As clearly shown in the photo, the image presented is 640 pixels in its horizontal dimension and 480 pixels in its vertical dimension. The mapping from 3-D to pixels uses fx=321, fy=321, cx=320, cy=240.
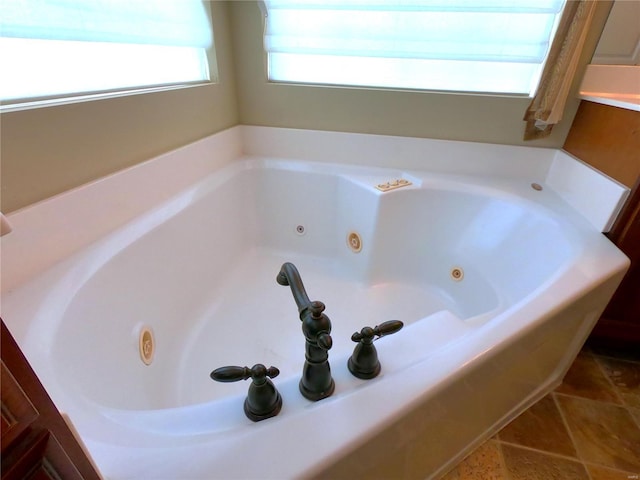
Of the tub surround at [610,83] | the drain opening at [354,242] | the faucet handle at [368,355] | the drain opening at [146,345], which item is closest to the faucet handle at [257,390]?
the faucet handle at [368,355]

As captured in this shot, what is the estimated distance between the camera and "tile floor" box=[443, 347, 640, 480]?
0.90 metres

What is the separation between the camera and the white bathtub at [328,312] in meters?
0.51

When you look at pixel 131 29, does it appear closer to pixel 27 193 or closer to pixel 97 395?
pixel 27 193

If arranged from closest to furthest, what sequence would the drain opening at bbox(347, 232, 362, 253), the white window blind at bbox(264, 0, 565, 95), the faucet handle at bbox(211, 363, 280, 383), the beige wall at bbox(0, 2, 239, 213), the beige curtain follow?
the faucet handle at bbox(211, 363, 280, 383), the beige wall at bbox(0, 2, 239, 213), the beige curtain, the white window blind at bbox(264, 0, 565, 95), the drain opening at bbox(347, 232, 362, 253)

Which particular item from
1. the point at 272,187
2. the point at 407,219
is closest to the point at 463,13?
the point at 407,219

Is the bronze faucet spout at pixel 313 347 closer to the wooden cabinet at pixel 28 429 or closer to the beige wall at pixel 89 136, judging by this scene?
the wooden cabinet at pixel 28 429

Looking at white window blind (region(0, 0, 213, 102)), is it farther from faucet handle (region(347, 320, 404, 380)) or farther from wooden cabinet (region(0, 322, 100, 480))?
faucet handle (region(347, 320, 404, 380))

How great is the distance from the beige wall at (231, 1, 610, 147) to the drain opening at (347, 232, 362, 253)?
49cm

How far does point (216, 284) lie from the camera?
136cm

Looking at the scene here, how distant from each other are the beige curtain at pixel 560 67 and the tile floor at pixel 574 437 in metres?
0.96

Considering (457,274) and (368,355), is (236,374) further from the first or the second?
(457,274)

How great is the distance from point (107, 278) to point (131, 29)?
2.39 feet

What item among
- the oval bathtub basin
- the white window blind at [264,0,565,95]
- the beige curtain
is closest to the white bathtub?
the oval bathtub basin

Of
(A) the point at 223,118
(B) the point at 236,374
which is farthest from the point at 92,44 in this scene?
(B) the point at 236,374
